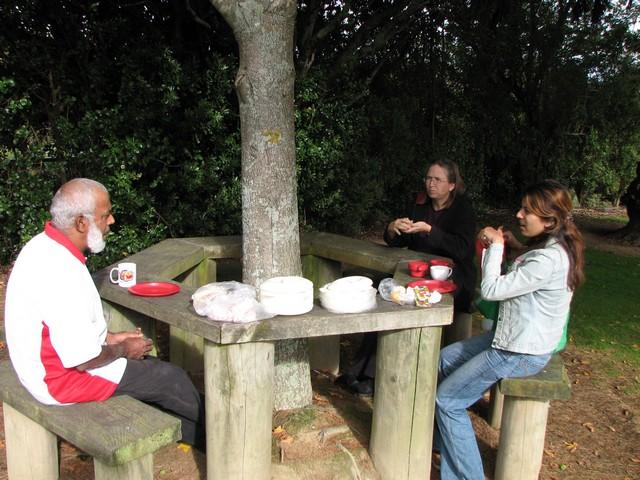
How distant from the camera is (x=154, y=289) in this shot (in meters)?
3.23

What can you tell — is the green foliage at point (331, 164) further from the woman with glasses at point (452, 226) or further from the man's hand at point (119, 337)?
the man's hand at point (119, 337)

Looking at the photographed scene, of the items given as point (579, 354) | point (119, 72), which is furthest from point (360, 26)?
point (579, 354)

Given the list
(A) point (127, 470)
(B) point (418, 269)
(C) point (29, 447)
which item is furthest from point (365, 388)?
(C) point (29, 447)

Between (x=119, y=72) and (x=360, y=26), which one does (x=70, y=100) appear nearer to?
(x=119, y=72)

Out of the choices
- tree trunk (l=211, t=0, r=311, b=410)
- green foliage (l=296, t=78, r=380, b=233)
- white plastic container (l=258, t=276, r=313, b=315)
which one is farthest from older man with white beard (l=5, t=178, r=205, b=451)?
green foliage (l=296, t=78, r=380, b=233)

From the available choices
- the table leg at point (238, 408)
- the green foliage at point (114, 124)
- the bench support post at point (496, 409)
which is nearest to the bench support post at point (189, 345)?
the table leg at point (238, 408)

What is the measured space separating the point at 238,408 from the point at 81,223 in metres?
1.15

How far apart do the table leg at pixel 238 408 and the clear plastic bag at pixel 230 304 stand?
13 cm

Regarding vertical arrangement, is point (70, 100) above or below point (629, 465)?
above

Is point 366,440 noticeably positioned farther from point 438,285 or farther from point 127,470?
point 127,470

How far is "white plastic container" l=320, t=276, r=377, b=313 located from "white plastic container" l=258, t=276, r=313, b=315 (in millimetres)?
119

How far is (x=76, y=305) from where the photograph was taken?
98.3 inches

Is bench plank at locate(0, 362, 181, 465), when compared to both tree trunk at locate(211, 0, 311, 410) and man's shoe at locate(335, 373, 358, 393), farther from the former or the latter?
man's shoe at locate(335, 373, 358, 393)

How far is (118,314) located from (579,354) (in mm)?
4334
